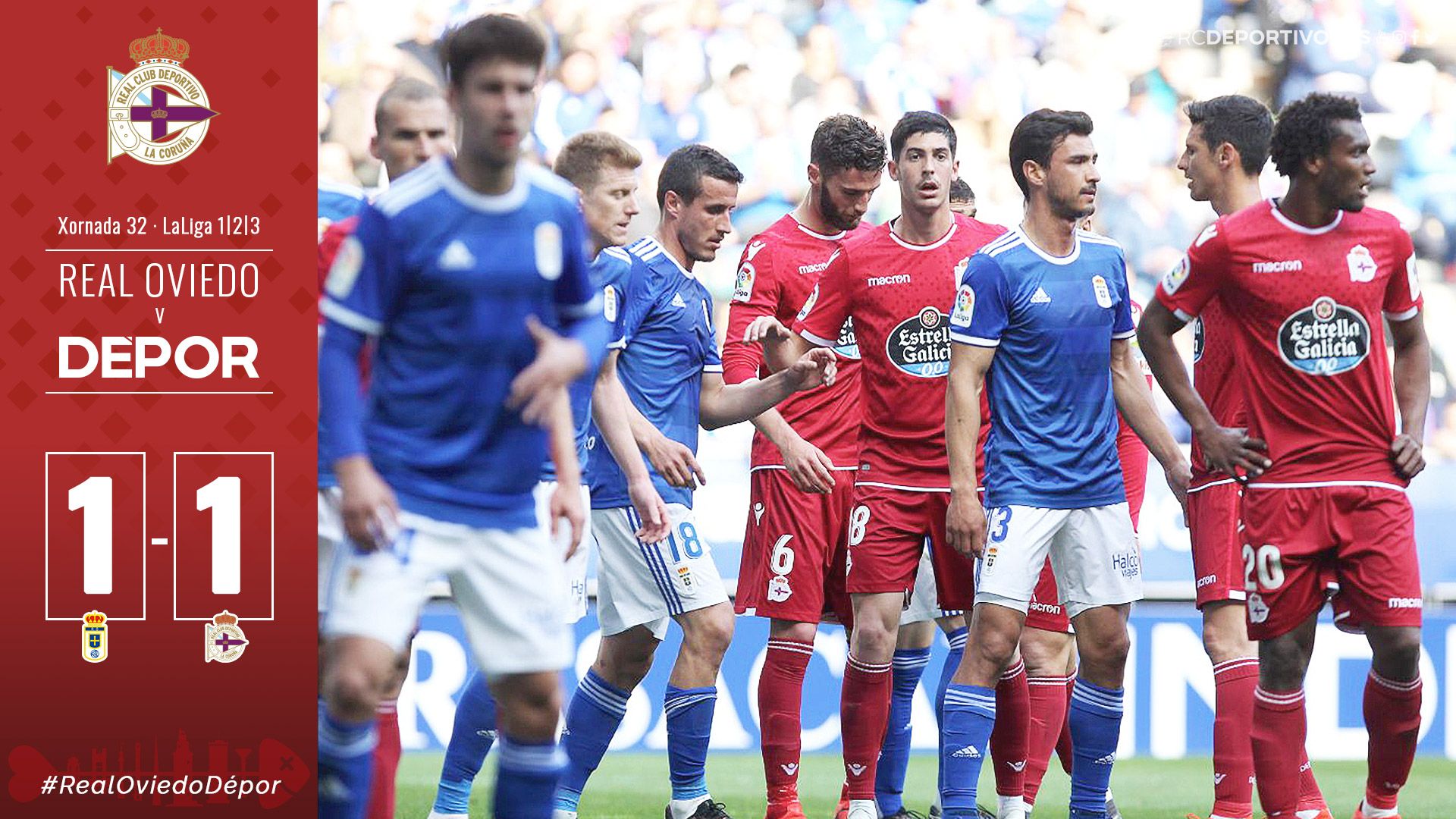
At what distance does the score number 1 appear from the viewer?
5.77 m

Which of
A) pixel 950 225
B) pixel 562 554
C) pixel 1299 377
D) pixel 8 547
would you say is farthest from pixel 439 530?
pixel 950 225

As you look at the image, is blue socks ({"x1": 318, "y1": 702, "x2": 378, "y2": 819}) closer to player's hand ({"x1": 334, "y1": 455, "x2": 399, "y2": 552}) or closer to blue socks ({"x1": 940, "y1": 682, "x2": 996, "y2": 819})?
player's hand ({"x1": 334, "y1": 455, "x2": 399, "y2": 552})

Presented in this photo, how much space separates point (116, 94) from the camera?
569 cm

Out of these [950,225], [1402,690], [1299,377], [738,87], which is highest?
[738,87]

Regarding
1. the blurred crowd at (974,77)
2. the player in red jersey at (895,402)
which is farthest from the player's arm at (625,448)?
the blurred crowd at (974,77)

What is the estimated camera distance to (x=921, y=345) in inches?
262

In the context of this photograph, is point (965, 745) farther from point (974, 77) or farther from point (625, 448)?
point (974, 77)

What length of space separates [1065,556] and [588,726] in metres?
1.82

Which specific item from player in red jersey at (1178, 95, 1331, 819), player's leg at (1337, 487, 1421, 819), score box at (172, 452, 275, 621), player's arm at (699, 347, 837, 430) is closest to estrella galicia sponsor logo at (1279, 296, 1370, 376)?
player's leg at (1337, 487, 1421, 819)

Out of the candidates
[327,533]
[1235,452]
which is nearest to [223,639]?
[327,533]

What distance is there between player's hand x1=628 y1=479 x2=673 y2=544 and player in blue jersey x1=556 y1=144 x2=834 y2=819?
1.38ft

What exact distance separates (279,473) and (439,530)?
5.89 ft

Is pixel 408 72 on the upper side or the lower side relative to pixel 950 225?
upper

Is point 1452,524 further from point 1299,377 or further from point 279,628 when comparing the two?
point 279,628
